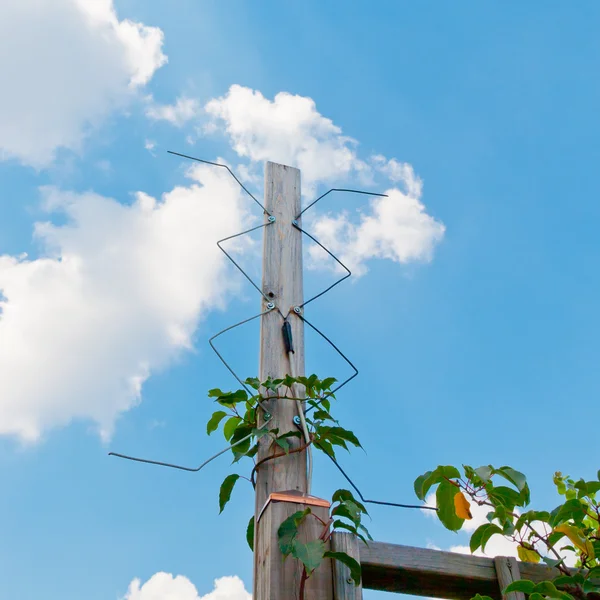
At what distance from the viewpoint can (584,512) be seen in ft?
4.42

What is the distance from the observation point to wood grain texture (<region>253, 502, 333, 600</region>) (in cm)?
120

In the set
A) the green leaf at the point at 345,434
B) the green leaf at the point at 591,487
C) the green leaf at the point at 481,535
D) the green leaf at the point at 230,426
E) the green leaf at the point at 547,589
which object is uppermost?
the green leaf at the point at 230,426

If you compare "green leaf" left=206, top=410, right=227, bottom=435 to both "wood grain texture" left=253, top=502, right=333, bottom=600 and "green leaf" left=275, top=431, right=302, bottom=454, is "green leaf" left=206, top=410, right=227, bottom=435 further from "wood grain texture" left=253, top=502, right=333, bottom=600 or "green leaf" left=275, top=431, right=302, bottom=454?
"wood grain texture" left=253, top=502, right=333, bottom=600

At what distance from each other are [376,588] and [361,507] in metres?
0.15

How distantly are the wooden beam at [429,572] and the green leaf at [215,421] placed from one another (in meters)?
0.63

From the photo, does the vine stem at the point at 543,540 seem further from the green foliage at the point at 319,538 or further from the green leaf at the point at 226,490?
the green leaf at the point at 226,490

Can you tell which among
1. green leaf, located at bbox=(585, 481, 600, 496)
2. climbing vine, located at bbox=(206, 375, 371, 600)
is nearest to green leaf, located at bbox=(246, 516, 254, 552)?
climbing vine, located at bbox=(206, 375, 371, 600)

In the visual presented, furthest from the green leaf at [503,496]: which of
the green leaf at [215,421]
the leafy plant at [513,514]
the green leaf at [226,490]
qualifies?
the green leaf at [215,421]

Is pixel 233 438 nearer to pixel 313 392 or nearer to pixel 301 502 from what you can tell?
pixel 313 392

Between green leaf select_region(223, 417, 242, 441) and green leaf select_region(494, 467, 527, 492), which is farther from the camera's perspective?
green leaf select_region(223, 417, 242, 441)

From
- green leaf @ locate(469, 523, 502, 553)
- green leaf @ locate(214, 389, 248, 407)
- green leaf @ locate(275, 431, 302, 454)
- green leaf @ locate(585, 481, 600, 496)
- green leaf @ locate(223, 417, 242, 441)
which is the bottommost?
green leaf @ locate(469, 523, 502, 553)

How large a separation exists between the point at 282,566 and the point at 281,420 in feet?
1.45

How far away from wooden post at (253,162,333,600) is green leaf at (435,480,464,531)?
0.23 m

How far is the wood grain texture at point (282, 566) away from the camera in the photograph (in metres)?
1.20
